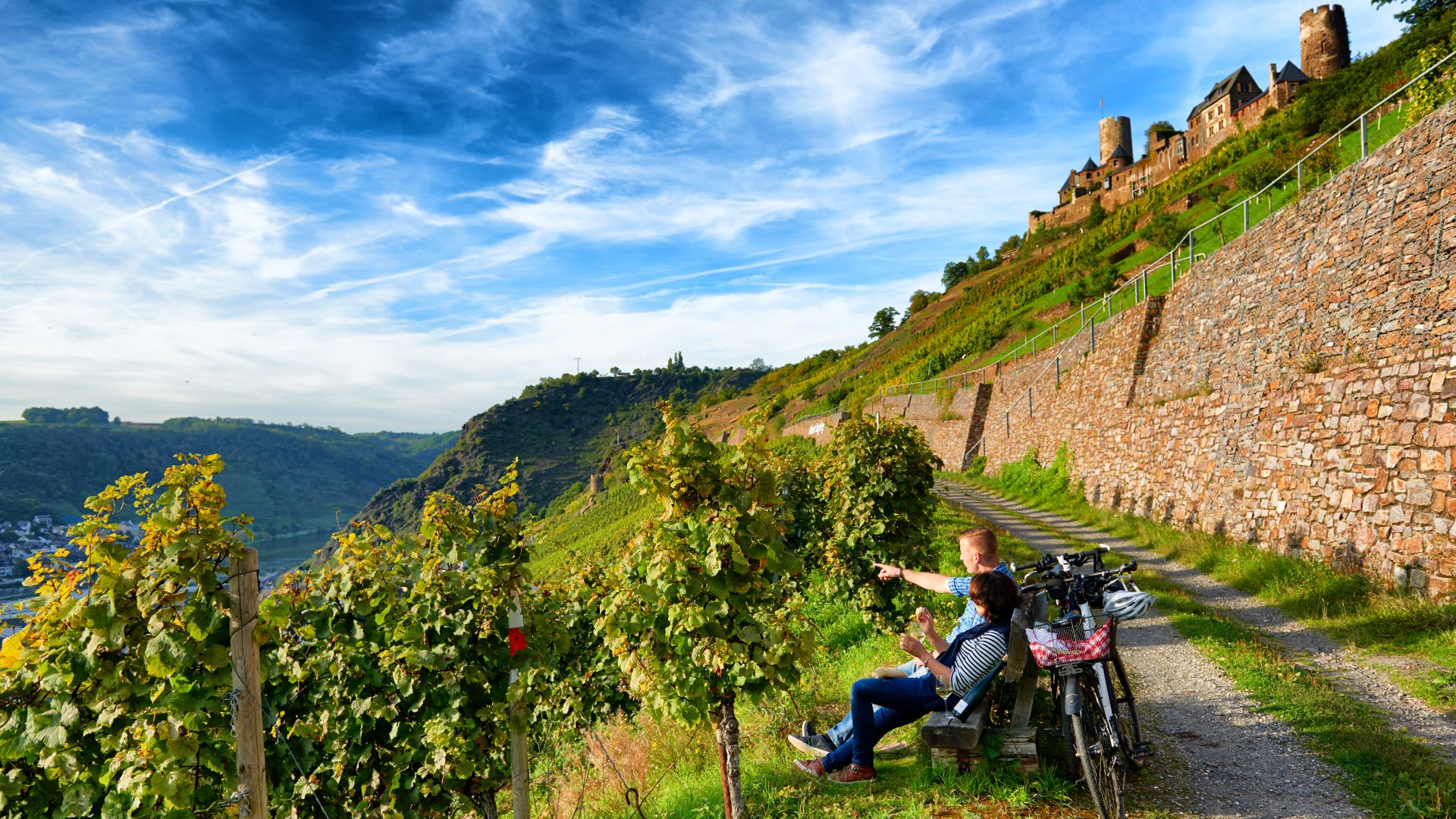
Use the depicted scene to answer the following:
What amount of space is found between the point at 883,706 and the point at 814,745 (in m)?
0.73

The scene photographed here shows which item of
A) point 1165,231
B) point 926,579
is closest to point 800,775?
point 926,579

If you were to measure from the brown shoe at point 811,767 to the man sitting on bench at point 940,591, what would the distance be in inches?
3.7

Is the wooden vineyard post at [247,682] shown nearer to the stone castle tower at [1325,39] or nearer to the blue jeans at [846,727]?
the blue jeans at [846,727]

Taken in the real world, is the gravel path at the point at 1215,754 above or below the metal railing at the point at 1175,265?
below

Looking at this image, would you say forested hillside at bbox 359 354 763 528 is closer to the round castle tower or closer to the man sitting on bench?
the round castle tower

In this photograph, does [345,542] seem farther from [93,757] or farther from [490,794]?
[490,794]

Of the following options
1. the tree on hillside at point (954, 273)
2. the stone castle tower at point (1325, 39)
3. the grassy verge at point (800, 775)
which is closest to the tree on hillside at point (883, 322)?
the tree on hillside at point (954, 273)

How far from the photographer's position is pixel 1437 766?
4.45 meters

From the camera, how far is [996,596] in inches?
Answer: 170

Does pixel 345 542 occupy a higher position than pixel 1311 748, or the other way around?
pixel 345 542

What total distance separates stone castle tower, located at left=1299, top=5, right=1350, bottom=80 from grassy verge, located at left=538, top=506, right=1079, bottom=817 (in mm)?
68624

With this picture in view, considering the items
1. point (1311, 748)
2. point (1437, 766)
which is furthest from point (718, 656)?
point (1437, 766)

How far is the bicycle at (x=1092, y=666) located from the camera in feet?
12.7

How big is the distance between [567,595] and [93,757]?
5.73 metres
